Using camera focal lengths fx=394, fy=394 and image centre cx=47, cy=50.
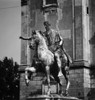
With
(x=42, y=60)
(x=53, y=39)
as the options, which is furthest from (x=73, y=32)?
(x=42, y=60)

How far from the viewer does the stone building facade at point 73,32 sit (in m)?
25.3

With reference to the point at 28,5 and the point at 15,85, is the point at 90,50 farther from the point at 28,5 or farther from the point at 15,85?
the point at 15,85

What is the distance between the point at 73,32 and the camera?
26.1 meters

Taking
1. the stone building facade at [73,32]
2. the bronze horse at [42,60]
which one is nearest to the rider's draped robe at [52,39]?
the bronze horse at [42,60]

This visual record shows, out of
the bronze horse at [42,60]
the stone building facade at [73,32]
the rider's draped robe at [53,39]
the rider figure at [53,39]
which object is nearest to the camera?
the bronze horse at [42,60]

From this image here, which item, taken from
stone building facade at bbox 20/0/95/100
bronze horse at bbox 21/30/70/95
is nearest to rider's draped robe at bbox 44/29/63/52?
bronze horse at bbox 21/30/70/95

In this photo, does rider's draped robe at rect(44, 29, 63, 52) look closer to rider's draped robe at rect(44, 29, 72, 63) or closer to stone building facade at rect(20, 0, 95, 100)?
rider's draped robe at rect(44, 29, 72, 63)

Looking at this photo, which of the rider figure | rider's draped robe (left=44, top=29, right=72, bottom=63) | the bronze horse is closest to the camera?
the bronze horse

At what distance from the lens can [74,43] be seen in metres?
26.0

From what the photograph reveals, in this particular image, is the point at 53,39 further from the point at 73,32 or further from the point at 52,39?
the point at 73,32

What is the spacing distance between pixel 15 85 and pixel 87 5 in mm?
17404

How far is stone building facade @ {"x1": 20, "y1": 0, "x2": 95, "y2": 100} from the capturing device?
82.9 ft

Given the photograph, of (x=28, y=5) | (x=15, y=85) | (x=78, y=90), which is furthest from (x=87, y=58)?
(x=15, y=85)

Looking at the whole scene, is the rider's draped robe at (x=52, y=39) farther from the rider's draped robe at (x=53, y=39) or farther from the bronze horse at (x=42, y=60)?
the bronze horse at (x=42, y=60)
